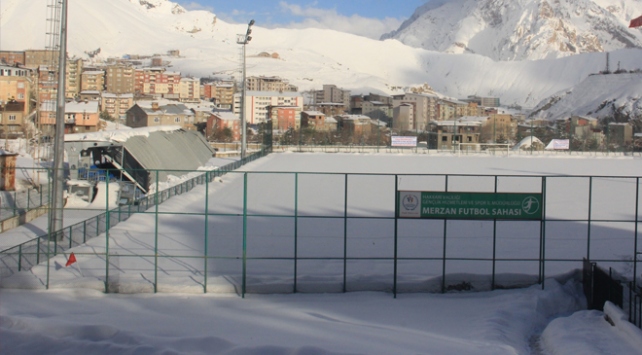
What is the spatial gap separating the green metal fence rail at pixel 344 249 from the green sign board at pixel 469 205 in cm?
28

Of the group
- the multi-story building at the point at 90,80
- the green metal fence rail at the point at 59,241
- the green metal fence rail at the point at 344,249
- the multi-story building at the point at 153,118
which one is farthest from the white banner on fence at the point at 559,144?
the multi-story building at the point at 90,80

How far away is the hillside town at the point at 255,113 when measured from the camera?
55.0 metres

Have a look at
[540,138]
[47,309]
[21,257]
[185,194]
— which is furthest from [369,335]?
[540,138]

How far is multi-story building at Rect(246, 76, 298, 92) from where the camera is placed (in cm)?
16125

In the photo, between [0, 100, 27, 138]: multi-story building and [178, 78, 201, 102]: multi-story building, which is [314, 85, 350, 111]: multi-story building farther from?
[0, 100, 27, 138]: multi-story building

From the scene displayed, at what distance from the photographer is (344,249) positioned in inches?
499

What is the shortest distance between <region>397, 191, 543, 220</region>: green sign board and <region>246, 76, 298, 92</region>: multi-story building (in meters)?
149

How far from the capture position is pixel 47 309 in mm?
10820

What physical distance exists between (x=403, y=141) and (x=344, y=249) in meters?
44.5

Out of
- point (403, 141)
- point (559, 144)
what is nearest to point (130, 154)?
point (403, 141)

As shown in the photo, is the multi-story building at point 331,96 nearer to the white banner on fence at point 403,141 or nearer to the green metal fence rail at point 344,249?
the white banner on fence at point 403,141

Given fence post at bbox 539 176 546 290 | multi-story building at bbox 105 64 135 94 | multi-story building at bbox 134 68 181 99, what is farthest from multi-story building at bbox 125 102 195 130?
multi-story building at bbox 105 64 135 94

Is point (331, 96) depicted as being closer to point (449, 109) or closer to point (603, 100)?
point (449, 109)

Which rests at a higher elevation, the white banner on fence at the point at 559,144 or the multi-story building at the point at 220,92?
the multi-story building at the point at 220,92
